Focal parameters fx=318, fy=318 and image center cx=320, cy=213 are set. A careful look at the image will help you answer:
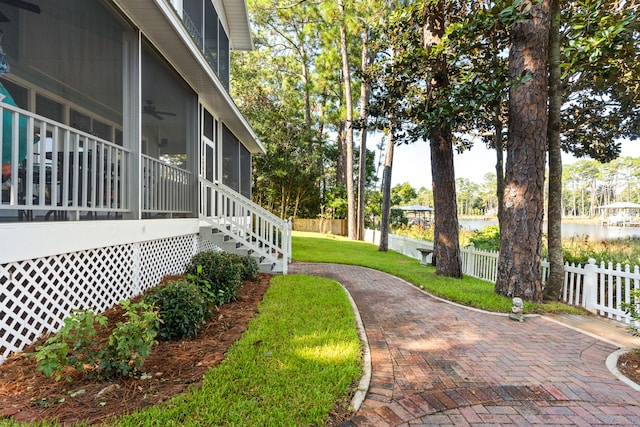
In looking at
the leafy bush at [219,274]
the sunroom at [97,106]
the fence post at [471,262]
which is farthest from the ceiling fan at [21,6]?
the fence post at [471,262]

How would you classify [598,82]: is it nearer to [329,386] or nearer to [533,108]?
[533,108]

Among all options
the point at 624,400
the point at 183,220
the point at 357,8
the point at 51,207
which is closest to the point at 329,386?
the point at 624,400

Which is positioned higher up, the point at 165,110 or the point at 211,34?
the point at 211,34

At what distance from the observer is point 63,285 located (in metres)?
3.42

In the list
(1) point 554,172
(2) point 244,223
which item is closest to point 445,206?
(1) point 554,172

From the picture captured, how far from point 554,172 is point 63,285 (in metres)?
7.88

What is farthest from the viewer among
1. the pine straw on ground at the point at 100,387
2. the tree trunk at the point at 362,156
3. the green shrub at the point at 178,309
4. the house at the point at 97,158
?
the tree trunk at the point at 362,156

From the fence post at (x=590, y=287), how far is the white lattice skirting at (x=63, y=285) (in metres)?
7.39

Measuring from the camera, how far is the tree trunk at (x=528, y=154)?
5.61 m

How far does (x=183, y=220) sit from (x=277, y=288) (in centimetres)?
228

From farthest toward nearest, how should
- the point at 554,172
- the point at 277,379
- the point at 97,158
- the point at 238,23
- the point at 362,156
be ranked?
1. the point at 362,156
2. the point at 238,23
3. the point at 554,172
4. the point at 97,158
5. the point at 277,379

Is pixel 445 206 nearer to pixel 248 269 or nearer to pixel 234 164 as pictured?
pixel 248 269

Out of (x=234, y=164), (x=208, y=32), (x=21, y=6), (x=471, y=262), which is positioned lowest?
(x=471, y=262)

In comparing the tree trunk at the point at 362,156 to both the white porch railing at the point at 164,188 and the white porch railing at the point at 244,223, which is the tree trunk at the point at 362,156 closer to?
the white porch railing at the point at 244,223
